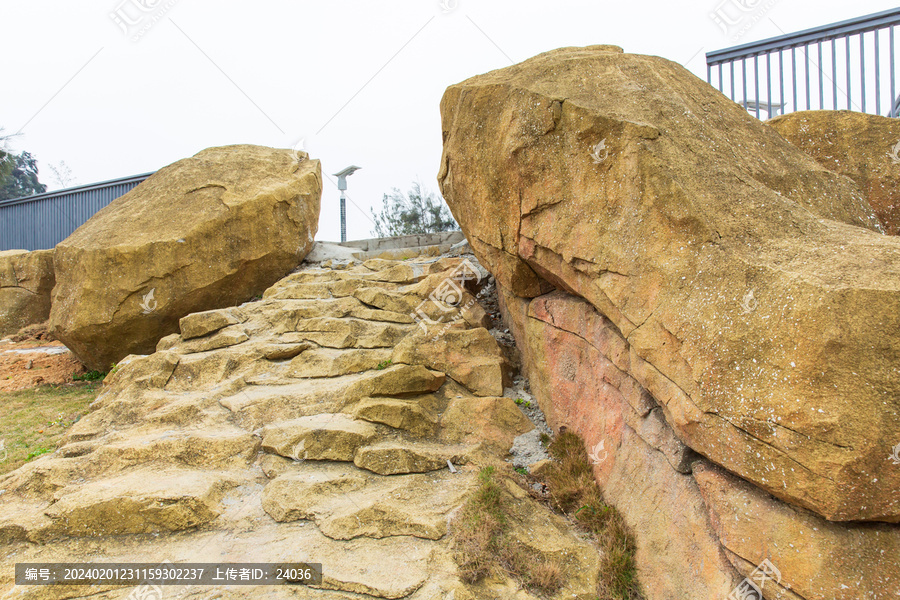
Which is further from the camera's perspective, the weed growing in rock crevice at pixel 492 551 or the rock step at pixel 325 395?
the rock step at pixel 325 395

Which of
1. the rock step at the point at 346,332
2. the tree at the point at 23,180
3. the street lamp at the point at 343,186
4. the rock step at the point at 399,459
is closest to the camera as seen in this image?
the rock step at the point at 399,459

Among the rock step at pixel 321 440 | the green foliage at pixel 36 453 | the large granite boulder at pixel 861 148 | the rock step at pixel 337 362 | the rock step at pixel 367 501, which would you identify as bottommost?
the green foliage at pixel 36 453

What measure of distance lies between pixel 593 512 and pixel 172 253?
633cm

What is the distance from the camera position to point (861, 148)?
471cm

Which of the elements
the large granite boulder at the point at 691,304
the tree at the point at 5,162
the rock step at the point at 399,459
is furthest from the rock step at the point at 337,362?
the tree at the point at 5,162

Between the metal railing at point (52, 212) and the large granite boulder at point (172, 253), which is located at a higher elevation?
the metal railing at point (52, 212)

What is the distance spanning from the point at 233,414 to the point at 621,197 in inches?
155

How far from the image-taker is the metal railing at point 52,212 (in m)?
11.9

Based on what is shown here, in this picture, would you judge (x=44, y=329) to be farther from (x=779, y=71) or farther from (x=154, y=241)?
(x=779, y=71)

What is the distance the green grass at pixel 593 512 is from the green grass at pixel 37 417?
5291mm

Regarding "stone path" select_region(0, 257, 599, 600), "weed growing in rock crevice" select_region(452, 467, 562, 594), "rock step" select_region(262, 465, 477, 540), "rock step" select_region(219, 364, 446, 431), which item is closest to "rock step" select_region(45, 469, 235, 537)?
"stone path" select_region(0, 257, 599, 600)

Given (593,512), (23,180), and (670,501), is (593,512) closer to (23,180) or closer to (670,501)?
(670,501)

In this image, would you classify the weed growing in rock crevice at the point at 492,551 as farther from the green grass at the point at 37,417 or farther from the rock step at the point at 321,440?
the green grass at the point at 37,417

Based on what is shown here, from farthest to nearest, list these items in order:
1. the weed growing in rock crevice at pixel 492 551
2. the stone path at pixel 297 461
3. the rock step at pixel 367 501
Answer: the rock step at pixel 367 501, the stone path at pixel 297 461, the weed growing in rock crevice at pixel 492 551
